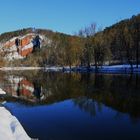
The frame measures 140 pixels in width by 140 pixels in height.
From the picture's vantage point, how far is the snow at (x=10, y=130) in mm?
15374

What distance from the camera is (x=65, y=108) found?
91.8 feet

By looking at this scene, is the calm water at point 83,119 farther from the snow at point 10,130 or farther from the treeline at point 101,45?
the treeline at point 101,45

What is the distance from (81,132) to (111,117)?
5.08 m

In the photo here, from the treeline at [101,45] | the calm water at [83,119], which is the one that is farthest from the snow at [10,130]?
the treeline at [101,45]

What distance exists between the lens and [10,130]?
56.1ft

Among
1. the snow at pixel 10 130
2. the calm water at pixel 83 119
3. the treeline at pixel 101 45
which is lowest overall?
the calm water at pixel 83 119

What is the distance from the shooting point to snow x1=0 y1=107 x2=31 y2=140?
50.4ft

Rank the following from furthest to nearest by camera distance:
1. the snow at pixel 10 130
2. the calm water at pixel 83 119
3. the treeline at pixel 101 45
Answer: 1. the treeline at pixel 101 45
2. the calm water at pixel 83 119
3. the snow at pixel 10 130

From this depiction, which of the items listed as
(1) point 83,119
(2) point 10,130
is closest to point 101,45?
(1) point 83,119

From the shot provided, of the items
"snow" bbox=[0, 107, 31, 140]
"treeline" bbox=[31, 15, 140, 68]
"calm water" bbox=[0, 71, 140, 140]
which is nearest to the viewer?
"snow" bbox=[0, 107, 31, 140]

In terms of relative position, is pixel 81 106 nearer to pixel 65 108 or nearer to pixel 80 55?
pixel 65 108

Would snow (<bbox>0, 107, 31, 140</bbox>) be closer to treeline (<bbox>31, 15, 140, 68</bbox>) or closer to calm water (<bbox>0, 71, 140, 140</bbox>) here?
calm water (<bbox>0, 71, 140, 140</bbox>)

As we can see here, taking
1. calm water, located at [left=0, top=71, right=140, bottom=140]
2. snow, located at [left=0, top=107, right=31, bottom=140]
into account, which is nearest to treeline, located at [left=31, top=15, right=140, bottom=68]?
calm water, located at [left=0, top=71, right=140, bottom=140]

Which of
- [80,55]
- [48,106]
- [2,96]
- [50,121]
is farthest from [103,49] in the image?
[50,121]
